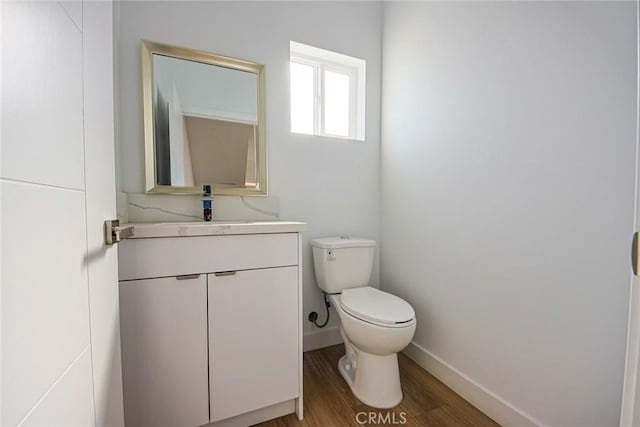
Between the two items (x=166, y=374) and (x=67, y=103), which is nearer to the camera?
(x=67, y=103)

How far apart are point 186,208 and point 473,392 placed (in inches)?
68.6

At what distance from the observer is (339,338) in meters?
1.91

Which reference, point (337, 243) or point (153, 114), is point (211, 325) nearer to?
point (337, 243)

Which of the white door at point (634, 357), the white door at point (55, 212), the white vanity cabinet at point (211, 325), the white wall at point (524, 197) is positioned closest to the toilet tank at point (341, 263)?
the white wall at point (524, 197)

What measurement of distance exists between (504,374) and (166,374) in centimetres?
142

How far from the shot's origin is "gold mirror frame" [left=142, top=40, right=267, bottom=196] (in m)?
1.37

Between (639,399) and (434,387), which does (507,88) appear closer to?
(639,399)

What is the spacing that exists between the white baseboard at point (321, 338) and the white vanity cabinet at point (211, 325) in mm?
532

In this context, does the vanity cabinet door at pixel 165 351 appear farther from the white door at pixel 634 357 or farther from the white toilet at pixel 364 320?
the white door at pixel 634 357

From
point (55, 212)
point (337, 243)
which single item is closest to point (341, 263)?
point (337, 243)

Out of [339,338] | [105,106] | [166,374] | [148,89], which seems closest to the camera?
[105,106]

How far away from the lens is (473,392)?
1.33m

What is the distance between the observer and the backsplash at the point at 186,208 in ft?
4.40

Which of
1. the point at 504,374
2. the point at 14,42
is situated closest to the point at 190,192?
the point at 14,42
